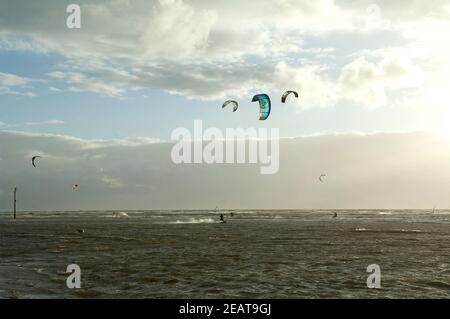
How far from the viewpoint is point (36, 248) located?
35594 millimetres

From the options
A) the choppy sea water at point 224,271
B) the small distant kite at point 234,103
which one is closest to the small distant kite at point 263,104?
the small distant kite at point 234,103

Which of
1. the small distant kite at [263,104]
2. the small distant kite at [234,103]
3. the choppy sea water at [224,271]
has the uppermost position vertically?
the small distant kite at [234,103]

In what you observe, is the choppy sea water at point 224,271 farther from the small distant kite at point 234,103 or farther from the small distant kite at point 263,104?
the small distant kite at point 234,103

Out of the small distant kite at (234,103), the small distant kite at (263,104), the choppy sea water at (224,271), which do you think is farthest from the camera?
the small distant kite at (234,103)

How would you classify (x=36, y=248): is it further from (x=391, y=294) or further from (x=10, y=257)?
(x=391, y=294)

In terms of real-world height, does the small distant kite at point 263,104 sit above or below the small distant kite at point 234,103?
below

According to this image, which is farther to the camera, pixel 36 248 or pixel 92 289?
pixel 36 248

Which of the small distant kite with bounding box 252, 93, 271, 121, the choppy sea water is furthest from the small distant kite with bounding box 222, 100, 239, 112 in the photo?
the choppy sea water

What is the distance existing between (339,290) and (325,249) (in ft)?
51.9

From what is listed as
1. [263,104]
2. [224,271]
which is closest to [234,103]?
[263,104]

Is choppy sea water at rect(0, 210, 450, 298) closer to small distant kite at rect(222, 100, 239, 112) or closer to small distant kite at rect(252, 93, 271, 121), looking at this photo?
small distant kite at rect(252, 93, 271, 121)
